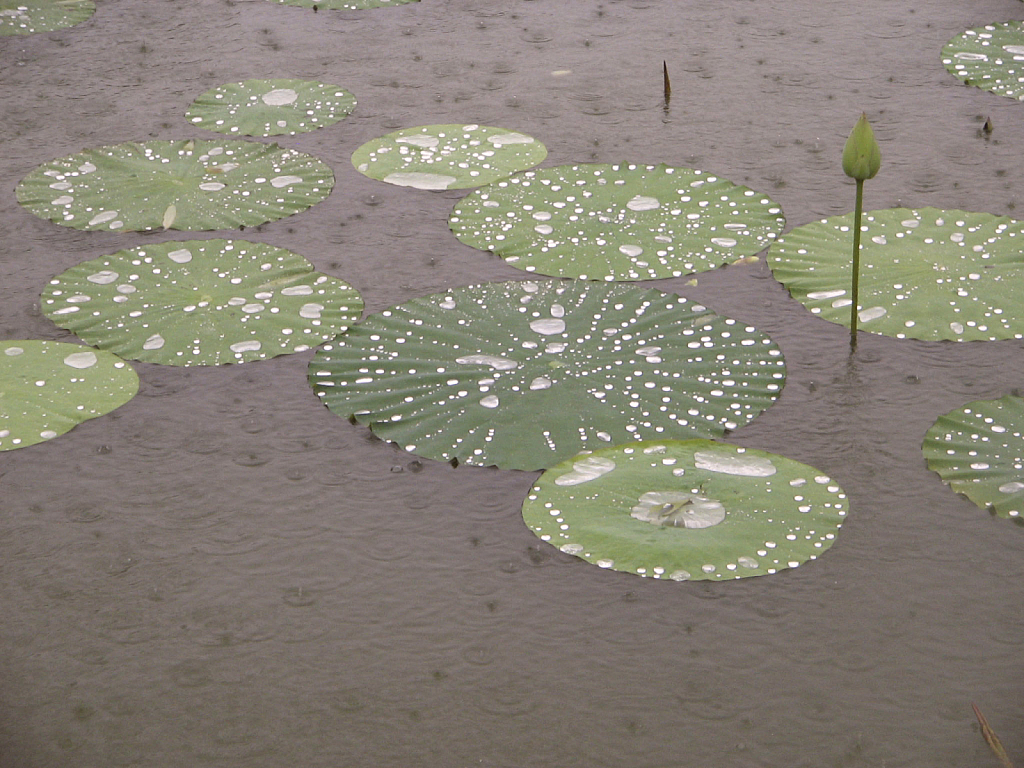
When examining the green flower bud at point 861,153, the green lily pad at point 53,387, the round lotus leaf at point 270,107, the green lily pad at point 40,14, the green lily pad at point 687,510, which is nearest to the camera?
the green lily pad at point 687,510

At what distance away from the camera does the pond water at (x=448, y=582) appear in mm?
1784

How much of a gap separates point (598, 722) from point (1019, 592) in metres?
0.79

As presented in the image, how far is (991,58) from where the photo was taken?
4211mm

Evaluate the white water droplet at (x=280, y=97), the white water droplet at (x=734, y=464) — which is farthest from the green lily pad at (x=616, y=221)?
the white water droplet at (x=280, y=97)

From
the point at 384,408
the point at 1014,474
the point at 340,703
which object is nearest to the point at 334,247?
the point at 384,408

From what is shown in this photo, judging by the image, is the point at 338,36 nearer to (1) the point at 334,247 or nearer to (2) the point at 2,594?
(1) the point at 334,247

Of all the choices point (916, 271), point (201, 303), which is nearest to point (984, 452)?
point (916, 271)

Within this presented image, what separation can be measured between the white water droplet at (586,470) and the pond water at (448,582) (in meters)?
0.10

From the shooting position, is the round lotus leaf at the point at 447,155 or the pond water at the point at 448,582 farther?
the round lotus leaf at the point at 447,155

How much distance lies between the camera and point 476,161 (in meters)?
3.58

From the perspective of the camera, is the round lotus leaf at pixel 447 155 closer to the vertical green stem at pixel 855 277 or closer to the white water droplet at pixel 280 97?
the white water droplet at pixel 280 97

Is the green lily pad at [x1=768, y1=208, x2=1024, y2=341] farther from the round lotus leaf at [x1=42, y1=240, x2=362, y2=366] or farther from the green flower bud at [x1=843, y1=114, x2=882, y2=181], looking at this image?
the round lotus leaf at [x1=42, y1=240, x2=362, y2=366]

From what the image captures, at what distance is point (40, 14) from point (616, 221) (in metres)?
3.02

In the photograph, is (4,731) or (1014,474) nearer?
(4,731)
